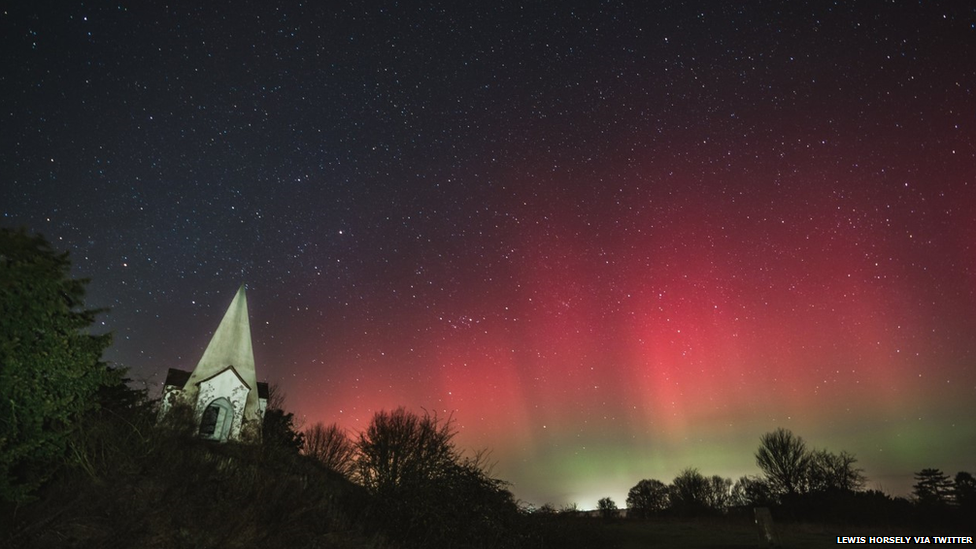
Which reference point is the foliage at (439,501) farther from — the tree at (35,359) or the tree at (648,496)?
the tree at (648,496)

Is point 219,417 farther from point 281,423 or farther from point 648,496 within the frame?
point 648,496

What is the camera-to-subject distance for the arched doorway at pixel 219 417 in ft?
90.2

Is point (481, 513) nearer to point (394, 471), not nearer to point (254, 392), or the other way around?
point (394, 471)

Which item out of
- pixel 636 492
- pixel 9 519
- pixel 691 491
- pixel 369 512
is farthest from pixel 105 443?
pixel 636 492

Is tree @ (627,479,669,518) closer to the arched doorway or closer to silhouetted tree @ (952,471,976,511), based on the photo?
silhouetted tree @ (952,471,976,511)

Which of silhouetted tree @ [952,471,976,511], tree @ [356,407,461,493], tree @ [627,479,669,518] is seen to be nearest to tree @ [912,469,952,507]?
silhouetted tree @ [952,471,976,511]

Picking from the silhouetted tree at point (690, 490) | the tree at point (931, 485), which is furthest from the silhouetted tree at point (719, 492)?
→ the tree at point (931, 485)

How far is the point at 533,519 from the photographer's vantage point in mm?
15367

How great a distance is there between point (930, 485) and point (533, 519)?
216ft

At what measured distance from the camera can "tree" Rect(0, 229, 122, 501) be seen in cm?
662

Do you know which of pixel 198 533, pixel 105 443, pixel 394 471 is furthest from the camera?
pixel 394 471

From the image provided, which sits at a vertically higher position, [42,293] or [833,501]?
[42,293]

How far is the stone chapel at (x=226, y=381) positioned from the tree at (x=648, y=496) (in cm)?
5946

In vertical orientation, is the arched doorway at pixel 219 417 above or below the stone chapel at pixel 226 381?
below
